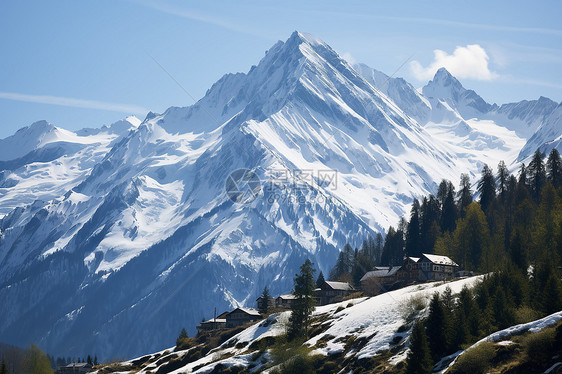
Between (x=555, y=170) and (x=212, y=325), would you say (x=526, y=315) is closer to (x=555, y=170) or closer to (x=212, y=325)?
(x=555, y=170)

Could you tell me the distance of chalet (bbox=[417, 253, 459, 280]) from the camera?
142875mm

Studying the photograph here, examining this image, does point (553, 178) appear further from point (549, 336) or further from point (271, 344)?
point (549, 336)

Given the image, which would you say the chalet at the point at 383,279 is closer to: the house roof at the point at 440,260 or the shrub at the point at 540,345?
the house roof at the point at 440,260

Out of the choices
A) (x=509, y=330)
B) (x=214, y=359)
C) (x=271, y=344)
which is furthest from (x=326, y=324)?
(x=509, y=330)

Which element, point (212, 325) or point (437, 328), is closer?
point (437, 328)

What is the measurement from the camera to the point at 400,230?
193 m

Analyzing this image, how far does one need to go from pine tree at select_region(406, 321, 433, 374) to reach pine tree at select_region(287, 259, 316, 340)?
Answer: 3589 cm

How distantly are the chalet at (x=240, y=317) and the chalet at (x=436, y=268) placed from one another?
39.5 metres

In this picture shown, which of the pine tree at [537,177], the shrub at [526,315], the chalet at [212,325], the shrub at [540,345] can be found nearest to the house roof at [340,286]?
the chalet at [212,325]

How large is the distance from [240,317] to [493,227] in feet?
188

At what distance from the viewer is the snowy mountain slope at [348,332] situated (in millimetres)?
104375

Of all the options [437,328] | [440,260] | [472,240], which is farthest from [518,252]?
[437,328]

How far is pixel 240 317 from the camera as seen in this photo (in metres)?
171

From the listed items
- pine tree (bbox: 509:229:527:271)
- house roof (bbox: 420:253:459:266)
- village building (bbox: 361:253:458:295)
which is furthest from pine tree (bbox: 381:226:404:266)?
pine tree (bbox: 509:229:527:271)
